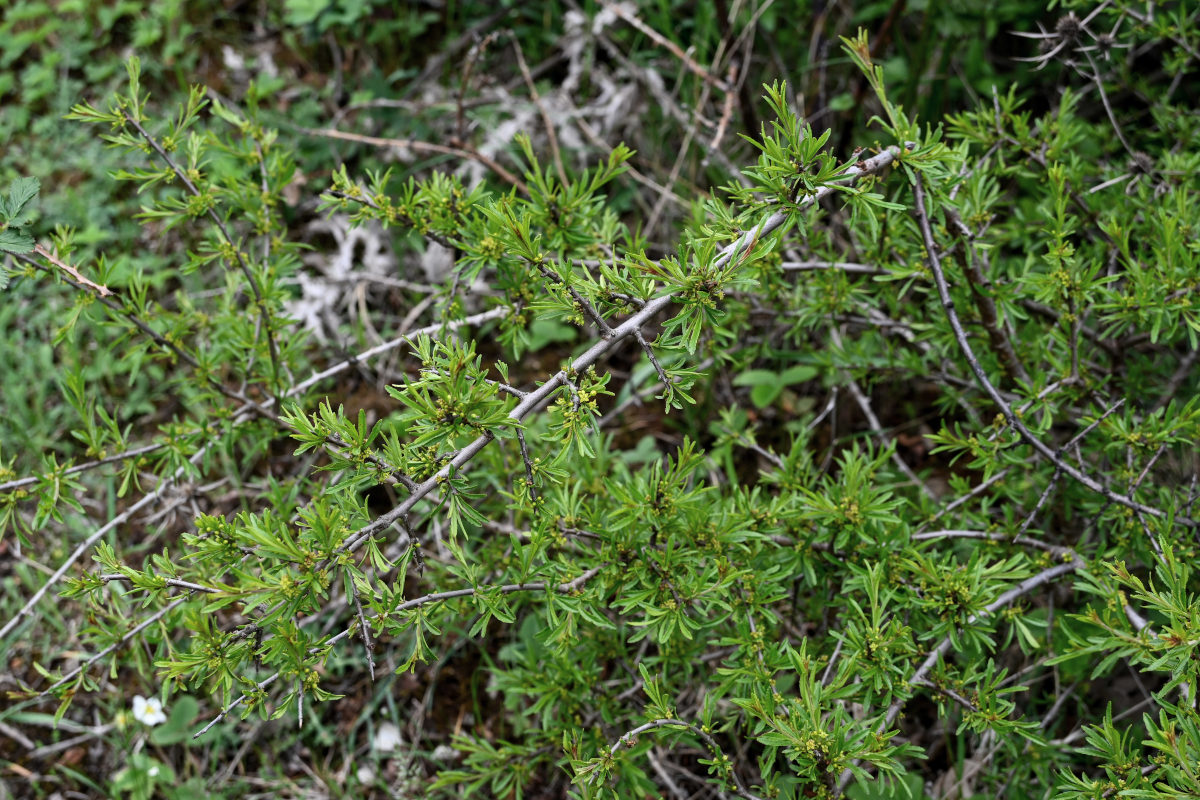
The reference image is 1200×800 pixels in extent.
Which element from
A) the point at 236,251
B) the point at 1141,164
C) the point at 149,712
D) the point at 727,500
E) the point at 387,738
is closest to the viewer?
the point at 727,500

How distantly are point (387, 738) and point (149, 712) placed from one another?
0.66 m

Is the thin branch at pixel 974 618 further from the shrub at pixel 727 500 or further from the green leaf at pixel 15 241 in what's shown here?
the green leaf at pixel 15 241

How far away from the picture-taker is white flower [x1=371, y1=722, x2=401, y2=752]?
2568mm

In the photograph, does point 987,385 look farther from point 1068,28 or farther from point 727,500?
point 1068,28

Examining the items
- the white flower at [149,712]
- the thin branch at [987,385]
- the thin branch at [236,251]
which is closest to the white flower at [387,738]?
the white flower at [149,712]

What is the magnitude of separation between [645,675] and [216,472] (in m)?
2.09

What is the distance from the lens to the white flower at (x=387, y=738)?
2568 millimetres

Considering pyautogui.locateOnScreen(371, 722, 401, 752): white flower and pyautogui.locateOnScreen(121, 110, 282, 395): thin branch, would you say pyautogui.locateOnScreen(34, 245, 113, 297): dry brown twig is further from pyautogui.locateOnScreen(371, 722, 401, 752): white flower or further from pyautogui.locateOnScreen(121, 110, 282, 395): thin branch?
pyautogui.locateOnScreen(371, 722, 401, 752): white flower

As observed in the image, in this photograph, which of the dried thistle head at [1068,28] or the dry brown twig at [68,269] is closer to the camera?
the dry brown twig at [68,269]

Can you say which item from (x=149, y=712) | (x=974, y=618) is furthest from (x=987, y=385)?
(x=149, y=712)

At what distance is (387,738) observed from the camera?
102 inches

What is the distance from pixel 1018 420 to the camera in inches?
66.8

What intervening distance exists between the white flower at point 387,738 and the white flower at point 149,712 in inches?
23.2

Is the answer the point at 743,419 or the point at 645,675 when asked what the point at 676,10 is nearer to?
the point at 743,419
